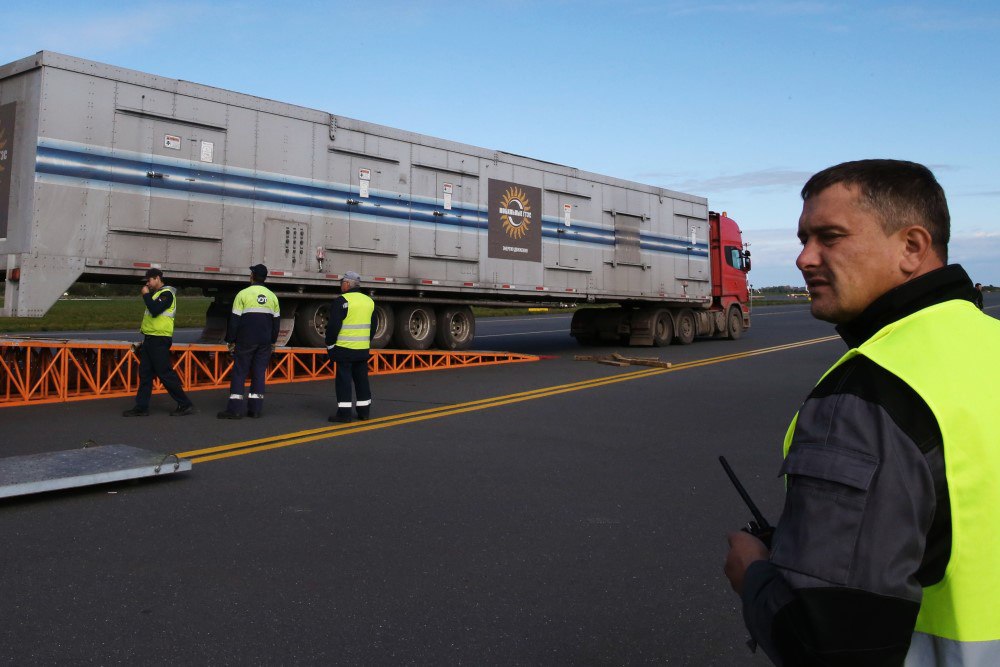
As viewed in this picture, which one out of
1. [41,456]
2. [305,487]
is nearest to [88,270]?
[41,456]

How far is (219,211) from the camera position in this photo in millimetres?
13203

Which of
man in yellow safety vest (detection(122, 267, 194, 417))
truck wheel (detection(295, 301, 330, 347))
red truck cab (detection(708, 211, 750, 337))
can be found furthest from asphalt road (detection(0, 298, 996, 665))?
red truck cab (detection(708, 211, 750, 337))

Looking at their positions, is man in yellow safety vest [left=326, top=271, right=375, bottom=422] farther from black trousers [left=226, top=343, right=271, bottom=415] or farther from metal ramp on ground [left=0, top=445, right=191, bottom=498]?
metal ramp on ground [left=0, top=445, right=191, bottom=498]

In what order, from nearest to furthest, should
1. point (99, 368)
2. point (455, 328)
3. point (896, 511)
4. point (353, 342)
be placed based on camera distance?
point (896, 511), point (353, 342), point (99, 368), point (455, 328)

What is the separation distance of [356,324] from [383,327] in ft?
18.7

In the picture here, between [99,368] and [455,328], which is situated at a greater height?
[455,328]

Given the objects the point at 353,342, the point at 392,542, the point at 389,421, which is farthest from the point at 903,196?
the point at 353,342

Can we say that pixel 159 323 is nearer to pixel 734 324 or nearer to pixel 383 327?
pixel 383 327

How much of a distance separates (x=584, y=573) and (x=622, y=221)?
1734 cm

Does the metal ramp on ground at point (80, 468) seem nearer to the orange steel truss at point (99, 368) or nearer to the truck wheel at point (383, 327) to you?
the orange steel truss at point (99, 368)

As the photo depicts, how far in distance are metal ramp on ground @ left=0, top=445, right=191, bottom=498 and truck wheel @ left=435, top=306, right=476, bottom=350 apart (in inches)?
418

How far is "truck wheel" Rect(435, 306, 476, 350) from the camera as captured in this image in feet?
57.4

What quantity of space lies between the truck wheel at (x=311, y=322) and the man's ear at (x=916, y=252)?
13640 mm

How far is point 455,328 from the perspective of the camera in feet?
59.2
